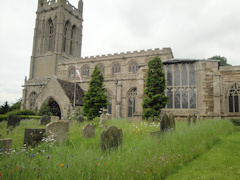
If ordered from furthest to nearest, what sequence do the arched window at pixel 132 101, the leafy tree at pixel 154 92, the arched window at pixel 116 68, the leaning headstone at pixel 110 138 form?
the arched window at pixel 116 68 < the arched window at pixel 132 101 < the leafy tree at pixel 154 92 < the leaning headstone at pixel 110 138

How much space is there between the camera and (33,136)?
699cm

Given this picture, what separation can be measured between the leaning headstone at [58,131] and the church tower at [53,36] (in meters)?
37.5

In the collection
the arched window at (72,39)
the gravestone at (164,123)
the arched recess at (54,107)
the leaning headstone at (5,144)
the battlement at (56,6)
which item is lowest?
the leaning headstone at (5,144)

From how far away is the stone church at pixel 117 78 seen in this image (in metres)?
16.6

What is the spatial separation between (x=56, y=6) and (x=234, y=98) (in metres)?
42.7

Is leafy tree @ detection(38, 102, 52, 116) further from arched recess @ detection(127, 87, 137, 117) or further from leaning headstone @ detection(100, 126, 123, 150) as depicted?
leaning headstone @ detection(100, 126, 123, 150)

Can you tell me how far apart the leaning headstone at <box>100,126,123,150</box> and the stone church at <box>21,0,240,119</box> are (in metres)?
10.9

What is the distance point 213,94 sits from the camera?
16031mm

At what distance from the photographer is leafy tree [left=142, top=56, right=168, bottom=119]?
1559cm

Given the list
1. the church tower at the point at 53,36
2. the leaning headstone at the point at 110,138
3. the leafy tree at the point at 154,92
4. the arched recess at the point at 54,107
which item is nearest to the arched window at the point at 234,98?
the leafy tree at the point at 154,92

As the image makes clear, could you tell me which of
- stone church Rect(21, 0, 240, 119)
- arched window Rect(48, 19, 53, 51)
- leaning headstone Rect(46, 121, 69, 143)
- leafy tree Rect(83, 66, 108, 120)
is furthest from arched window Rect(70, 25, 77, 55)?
leaning headstone Rect(46, 121, 69, 143)

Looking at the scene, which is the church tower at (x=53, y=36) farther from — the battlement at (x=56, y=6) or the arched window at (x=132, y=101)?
the arched window at (x=132, y=101)

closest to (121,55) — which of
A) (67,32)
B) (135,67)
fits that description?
(135,67)

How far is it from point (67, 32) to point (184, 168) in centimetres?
4794
